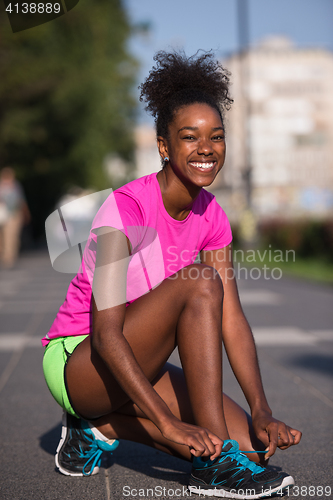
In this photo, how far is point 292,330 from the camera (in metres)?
5.95

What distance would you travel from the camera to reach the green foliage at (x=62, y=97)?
690 inches

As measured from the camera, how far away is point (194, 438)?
6.12 ft

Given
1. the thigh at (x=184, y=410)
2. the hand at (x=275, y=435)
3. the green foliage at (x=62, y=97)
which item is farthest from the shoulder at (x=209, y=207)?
the green foliage at (x=62, y=97)

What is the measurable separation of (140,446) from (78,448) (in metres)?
0.55

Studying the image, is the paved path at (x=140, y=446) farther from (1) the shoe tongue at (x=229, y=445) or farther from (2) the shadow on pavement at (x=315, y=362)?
(1) the shoe tongue at (x=229, y=445)

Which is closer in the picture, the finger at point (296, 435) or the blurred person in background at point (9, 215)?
the finger at point (296, 435)

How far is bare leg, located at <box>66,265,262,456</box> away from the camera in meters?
2.08

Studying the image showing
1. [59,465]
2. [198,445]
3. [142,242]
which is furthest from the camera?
[59,465]

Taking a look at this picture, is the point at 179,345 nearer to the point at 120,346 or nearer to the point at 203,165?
the point at 120,346

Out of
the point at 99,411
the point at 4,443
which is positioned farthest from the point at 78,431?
the point at 4,443

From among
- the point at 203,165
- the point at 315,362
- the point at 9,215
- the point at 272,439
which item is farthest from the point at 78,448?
the point at 9,215

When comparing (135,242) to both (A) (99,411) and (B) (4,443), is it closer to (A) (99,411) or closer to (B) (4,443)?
(A) (99,411)

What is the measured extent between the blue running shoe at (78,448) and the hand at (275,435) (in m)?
0.61

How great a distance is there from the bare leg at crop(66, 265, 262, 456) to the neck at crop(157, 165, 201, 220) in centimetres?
30
